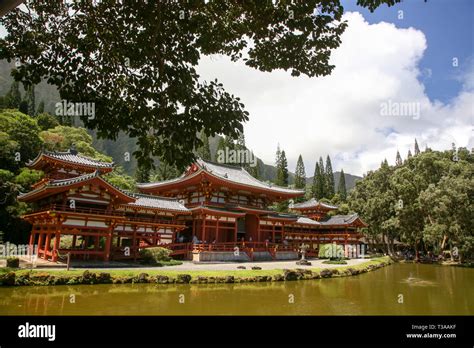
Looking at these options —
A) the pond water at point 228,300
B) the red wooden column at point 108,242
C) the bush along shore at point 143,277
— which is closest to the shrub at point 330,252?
the bush along shore at point 143,277

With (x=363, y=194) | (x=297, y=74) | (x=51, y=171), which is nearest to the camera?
(x=297, y=74)

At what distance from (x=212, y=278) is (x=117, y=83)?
13447 mm

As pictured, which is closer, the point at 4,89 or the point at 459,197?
the point at 459,197

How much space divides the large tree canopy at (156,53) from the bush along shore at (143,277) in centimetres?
1167

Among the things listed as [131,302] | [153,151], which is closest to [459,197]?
[131,302]

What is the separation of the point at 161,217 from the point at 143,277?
1109cm

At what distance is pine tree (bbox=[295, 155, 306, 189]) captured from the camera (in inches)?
3054

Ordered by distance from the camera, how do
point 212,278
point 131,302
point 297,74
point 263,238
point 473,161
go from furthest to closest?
point 473,161, point 263,238, point 212,278, point 131,302, point 297,74

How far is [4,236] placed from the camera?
106 feet

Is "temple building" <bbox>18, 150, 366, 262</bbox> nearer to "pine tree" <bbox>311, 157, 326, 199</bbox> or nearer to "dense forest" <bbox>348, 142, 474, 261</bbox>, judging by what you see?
"dense forest" <bbox>348, 142, 474, 261</bbox>

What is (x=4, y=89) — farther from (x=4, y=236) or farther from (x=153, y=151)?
(x=153, y=151)

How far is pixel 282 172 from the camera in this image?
243 feet

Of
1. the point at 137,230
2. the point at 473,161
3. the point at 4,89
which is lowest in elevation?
the point at 137,230

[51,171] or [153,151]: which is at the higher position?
[51,171]
